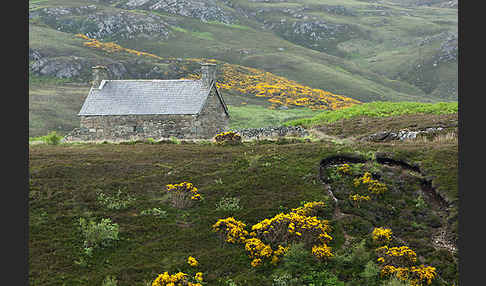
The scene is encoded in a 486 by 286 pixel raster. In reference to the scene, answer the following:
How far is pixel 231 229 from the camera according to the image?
17312mm

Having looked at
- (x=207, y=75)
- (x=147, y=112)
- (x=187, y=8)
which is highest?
(x=187, y=8)

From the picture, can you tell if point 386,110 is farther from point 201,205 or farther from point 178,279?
point 178,279

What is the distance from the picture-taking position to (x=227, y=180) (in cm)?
2244

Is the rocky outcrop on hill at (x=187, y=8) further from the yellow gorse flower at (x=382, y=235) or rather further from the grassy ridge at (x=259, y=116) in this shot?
the yellow gorse flower at (x=382, y=235)

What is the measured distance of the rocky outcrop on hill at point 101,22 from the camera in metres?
130

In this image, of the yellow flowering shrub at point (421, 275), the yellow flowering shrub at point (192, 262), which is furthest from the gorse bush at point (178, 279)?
the yellow flowering shrub at point (421, 275)

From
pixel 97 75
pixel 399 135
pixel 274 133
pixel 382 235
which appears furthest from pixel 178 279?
pixel 97 75

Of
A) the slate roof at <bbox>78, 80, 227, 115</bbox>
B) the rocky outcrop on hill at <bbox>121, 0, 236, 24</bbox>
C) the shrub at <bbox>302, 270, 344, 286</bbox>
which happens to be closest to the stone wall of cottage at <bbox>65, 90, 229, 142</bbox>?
the slate roof at <bbox>78, 80, 227, 115</bbox>

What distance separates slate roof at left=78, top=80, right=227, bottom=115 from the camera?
37.6 m

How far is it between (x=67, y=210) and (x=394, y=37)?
16991cm

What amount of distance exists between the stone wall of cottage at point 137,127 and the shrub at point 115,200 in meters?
Answer: 16.8

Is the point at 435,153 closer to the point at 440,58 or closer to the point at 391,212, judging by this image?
the point at 391,212

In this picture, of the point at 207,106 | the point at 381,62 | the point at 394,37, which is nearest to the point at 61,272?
the point at 207,106

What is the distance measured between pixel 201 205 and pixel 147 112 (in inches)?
775
